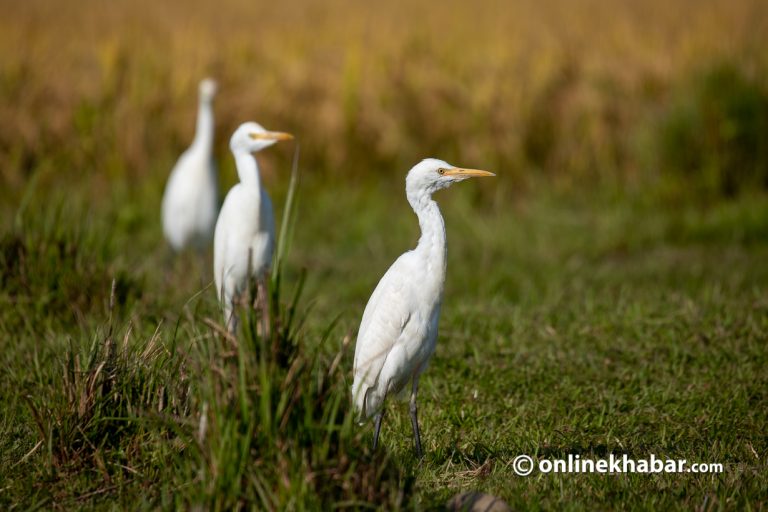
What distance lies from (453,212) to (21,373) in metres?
5.32

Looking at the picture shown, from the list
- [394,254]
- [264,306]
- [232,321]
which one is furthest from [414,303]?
[394,254]

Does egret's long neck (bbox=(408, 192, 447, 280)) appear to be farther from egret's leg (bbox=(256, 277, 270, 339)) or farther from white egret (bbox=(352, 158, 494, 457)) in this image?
egret's leg (bbox=(256, 277, 270, 339))

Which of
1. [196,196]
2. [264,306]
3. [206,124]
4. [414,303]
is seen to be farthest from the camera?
[206,124]

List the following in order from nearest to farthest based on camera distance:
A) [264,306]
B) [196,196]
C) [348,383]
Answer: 1. [264,306]
2. [348,383]
3. [196,196]

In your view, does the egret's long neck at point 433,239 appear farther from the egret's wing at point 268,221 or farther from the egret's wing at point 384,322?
the egret's wing at point 268,221

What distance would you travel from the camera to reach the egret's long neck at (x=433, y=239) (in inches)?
143

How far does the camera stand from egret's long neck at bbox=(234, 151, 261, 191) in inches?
201

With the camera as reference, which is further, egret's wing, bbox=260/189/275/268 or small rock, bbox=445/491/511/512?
egret's wing, bbox=260/189/275/268

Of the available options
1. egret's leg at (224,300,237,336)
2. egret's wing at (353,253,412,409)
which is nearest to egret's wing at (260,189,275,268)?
egret's wing at (353,253,412,409)

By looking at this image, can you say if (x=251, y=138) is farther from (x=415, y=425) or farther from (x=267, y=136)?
(x=415, y=425)

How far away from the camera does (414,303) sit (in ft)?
11.9

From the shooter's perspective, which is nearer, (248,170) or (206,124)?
(248,170)

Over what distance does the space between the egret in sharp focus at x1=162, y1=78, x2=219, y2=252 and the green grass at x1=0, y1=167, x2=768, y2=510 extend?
0.72 ft

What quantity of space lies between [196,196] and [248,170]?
7.75 ft
